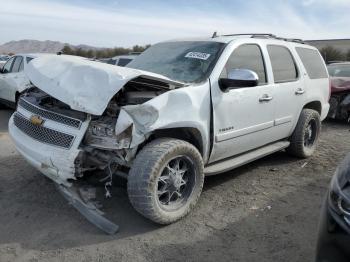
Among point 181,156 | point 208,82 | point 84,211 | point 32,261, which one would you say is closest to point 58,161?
point 84,211

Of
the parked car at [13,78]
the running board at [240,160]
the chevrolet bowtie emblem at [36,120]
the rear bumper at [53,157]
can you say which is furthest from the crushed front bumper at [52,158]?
the parked car at [13,78]

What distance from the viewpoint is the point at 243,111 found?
487 centimetres

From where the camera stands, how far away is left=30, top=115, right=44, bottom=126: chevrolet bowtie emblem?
13.6ft

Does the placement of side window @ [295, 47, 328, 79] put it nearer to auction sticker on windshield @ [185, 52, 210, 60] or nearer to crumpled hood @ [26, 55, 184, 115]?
auction sticker on windshield @ [185, 52, 210, 60]

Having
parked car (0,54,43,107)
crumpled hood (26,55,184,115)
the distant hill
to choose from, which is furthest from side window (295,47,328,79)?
the distant hill

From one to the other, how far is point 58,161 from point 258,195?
2.40 m

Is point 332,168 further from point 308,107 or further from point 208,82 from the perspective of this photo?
point 208,82

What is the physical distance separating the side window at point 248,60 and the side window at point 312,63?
4.37ft

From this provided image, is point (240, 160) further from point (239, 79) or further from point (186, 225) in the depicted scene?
point (186, 225)

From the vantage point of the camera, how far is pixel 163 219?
13.0ft

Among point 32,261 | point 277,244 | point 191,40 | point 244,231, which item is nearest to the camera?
point 32,261

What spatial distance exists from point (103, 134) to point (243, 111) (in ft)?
5.80

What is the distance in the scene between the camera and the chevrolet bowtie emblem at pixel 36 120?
13.6 ft

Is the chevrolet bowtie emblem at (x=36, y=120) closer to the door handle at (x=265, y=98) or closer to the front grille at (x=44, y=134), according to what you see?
the front grille at (x=44, y=134)
